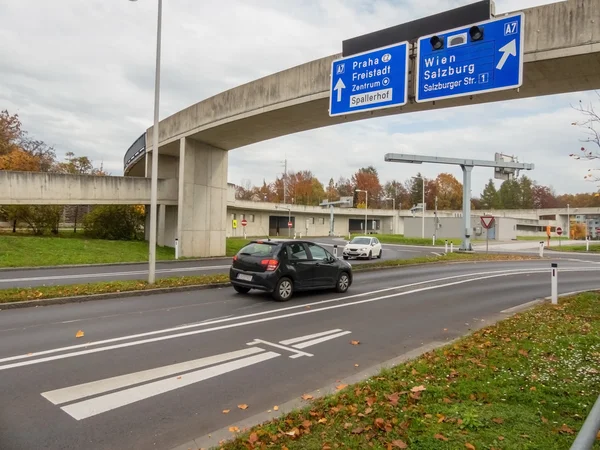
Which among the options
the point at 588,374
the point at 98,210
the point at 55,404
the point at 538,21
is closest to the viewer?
the point at 55,404

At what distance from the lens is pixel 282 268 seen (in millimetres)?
10859

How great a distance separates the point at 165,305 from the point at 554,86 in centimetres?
1231

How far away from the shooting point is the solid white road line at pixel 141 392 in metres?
4.22

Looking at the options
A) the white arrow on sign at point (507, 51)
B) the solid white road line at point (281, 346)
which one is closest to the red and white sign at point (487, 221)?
the white arrow on sign at point (507, 51)

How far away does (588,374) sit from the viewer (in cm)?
503

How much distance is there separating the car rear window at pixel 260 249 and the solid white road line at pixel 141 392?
518 centimetres

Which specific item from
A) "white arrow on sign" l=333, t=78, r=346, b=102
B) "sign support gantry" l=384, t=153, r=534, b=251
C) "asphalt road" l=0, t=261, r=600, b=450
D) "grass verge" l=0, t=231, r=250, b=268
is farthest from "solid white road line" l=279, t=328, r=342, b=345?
"sign support gantry" l=384, t=153, r=534, b=251

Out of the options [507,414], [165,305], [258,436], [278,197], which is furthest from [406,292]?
[278,197]

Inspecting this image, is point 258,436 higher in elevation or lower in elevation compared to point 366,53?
lower

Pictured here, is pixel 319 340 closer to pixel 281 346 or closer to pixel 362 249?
pixel 281 346

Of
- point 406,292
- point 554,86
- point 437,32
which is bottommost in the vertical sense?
point 406,292

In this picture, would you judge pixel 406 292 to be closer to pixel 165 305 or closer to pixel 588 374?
pixel 165 305

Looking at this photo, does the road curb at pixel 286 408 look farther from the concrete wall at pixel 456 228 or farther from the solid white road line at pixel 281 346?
the concrete wall at pixel 456 228

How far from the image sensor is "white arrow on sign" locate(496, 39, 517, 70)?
9.84 meters
